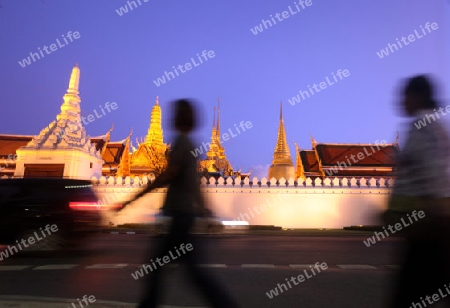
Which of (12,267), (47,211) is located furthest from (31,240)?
(12,267)

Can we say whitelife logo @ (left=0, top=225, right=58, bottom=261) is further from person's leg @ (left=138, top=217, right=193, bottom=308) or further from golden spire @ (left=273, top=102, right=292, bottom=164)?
golden spire @ (left=273, top=102, right=292, bottom=164)

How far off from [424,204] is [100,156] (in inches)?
984

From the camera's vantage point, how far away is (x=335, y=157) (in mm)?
28328

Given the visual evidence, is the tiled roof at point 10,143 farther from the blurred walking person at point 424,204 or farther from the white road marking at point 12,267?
the blurred walking person at point 424,204

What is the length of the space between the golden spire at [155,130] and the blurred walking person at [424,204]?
3728cm

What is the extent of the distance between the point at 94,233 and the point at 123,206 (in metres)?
5.04

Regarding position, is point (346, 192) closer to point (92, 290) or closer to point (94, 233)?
point (94, 233)

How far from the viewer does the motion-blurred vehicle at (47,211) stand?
24.9 feet

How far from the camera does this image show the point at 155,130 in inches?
1631

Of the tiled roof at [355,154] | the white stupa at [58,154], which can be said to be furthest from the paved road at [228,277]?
the tiled roof at [355,154]

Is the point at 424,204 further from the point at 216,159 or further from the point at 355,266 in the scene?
the point at 216,159

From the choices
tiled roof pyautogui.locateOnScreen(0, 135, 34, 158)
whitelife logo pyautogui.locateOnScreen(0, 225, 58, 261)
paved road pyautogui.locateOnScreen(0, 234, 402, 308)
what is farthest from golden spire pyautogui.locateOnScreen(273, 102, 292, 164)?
whitelife logo pyautogui.locateOnScreen(0, 225, 58, 261)

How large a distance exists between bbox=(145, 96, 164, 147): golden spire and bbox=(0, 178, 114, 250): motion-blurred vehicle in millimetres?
31264

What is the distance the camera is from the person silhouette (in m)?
2.90
